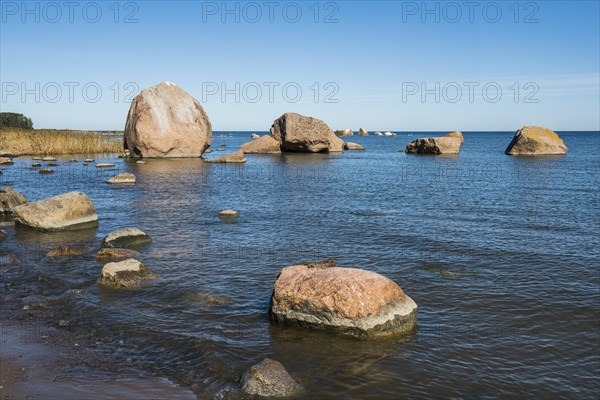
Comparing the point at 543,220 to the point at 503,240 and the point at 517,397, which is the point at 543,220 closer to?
the point at 503,240

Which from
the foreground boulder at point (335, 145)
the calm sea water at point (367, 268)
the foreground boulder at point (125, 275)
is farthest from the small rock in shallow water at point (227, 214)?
the foreground boulder at point (335, 145)

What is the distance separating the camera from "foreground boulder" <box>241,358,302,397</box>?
24.5ft

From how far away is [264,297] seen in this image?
1191cm

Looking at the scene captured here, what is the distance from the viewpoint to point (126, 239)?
55.6ft

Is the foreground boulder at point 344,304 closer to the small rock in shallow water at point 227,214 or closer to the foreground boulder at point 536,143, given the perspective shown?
the small rock in shallow water at point 227,214

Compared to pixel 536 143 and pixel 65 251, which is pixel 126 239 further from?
pixel 536 143

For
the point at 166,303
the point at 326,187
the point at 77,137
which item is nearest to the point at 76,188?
the point at 326,187

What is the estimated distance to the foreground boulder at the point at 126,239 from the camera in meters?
16.7

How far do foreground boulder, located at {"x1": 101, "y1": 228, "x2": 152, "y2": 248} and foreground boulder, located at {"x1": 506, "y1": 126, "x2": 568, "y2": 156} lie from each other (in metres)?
62.6

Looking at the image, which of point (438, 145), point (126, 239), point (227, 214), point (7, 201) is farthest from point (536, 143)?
point (7, 201)

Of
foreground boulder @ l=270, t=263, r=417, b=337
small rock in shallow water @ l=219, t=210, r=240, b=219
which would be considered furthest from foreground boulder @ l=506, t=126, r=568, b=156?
foreground boulder @ l=270, t=263, r=417, b=337

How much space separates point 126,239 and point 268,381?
10.9 meters

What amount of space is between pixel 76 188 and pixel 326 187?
52.3 feet

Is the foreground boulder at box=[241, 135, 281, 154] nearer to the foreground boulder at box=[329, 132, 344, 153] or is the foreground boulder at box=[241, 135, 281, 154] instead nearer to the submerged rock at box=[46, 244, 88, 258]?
the foreground boulder at box=[329, 132, 344, 153]
